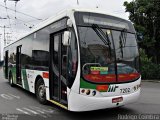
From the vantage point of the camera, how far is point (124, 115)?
24.0 feet

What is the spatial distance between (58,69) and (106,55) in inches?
63.7

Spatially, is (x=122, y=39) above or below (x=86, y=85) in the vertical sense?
above

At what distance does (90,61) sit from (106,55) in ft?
1.86

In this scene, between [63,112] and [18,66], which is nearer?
[63,112]

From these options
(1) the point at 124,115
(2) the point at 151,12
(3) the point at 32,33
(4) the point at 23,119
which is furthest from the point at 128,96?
(2) the point at 151,12

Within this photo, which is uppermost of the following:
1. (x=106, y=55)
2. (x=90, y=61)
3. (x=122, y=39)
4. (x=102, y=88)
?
(x=122, y=39)

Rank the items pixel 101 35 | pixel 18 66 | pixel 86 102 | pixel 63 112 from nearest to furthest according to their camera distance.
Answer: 1. pixel 86 102
2. pixel 101 35
3. pixel 63 112
4. pixel 18 66

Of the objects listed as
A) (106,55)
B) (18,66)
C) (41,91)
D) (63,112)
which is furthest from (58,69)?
(18,66)

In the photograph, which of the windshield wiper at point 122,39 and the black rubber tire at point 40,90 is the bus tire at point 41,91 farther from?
the windshield wiper at point 122,39

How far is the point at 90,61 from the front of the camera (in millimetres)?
6562

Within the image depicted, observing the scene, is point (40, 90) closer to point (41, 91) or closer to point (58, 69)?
point (41, 91)

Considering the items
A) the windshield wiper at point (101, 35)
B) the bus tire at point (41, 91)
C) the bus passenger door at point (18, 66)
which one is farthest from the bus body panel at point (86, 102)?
the bus passenger door at point (18, 66)

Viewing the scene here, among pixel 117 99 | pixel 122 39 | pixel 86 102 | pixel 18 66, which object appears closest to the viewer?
pixel 86 102

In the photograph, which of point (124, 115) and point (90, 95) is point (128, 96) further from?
point (90, 95)
